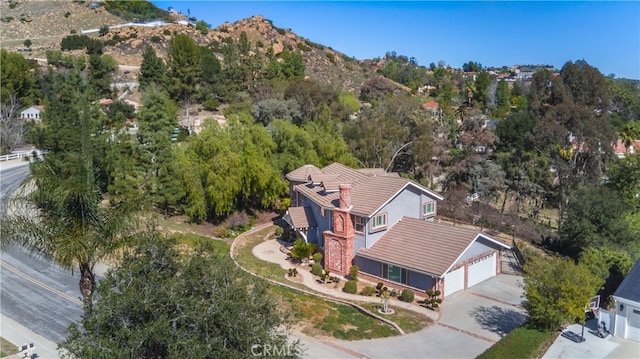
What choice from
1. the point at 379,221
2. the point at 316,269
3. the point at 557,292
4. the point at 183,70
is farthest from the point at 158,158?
the point at 183,70

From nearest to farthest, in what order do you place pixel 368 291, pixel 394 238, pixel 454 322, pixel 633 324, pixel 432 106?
pixel 633 324
pixel 454 322
pixel 368 291
pixel 394 238
pixel 432 106

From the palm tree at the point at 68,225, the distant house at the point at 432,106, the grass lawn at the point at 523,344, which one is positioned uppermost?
the distant house at the point at 432,106

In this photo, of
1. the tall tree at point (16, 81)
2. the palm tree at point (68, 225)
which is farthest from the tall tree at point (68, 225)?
the tall tree at point (16, 81)

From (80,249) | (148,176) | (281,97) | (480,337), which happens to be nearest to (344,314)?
(480,337)

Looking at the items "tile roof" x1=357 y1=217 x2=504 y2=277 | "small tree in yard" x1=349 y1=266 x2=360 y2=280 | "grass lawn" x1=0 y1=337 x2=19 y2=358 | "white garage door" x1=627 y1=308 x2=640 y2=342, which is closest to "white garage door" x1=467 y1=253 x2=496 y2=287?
"tile roof" x1=357 y1=217 x2=504 y2=277

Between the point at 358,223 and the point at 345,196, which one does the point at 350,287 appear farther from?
the point at 345,196

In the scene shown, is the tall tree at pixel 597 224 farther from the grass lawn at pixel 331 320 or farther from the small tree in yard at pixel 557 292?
the grass lawn at pixel 331 320
